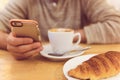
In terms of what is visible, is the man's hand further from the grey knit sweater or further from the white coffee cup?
the grey knit sweater

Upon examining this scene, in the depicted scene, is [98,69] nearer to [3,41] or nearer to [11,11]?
[3,41]

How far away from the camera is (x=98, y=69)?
2.39 ft

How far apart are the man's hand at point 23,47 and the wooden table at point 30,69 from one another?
0.02 metres

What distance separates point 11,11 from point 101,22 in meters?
0.44

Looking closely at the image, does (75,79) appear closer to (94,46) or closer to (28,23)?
(28,23)

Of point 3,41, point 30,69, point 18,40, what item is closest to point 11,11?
point 3,41

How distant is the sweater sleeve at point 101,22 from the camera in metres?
1.14

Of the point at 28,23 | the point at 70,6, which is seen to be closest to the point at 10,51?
the point at 28,23

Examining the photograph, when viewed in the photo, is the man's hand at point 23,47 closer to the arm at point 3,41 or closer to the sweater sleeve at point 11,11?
the arm at point 3,41

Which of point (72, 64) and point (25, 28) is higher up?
point (25, 28)

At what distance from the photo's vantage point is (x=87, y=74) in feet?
2.33

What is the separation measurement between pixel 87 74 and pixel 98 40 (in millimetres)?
439

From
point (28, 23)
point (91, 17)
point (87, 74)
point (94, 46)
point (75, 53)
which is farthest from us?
point (91, 17)

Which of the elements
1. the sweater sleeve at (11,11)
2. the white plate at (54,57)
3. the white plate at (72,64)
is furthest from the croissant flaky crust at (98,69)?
the sweater sleeve at (11,11)
